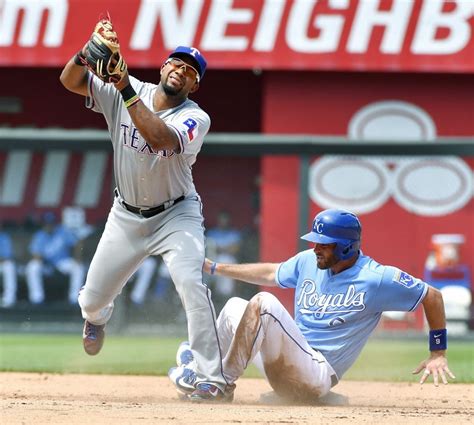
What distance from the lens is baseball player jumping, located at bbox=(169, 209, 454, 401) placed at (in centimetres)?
534

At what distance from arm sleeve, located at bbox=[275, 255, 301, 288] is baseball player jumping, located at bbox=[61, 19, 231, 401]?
1.36 ft

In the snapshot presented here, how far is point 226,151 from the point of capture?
1077 cm

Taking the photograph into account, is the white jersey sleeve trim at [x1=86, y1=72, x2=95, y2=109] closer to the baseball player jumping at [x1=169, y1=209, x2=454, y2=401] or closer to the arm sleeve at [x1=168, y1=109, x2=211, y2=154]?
the arm sleeve at [x1=168, y1=109, x2=211, y2=154]

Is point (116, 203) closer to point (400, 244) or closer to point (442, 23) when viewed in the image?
point (400, 244)

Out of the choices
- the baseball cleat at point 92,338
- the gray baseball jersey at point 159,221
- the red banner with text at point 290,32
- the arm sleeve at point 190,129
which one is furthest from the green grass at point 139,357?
the red banner with text at point 290,32

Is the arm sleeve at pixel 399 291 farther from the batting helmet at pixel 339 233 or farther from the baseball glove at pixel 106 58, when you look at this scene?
the baseball glove at pixel 106 58

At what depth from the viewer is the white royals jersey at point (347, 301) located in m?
5.40

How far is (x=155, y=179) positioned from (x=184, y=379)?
1.00 meters

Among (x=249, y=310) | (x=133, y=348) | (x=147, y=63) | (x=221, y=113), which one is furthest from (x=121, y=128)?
(x=221, y=113)

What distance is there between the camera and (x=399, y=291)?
17.6 ft

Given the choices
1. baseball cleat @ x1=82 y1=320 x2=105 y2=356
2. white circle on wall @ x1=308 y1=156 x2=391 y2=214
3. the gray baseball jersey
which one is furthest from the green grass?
the gray baseball jersey

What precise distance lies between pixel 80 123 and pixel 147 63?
2097 mm

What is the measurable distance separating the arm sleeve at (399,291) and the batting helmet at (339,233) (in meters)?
0.20

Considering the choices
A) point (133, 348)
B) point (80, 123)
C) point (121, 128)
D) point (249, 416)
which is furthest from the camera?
point (80, 123)
